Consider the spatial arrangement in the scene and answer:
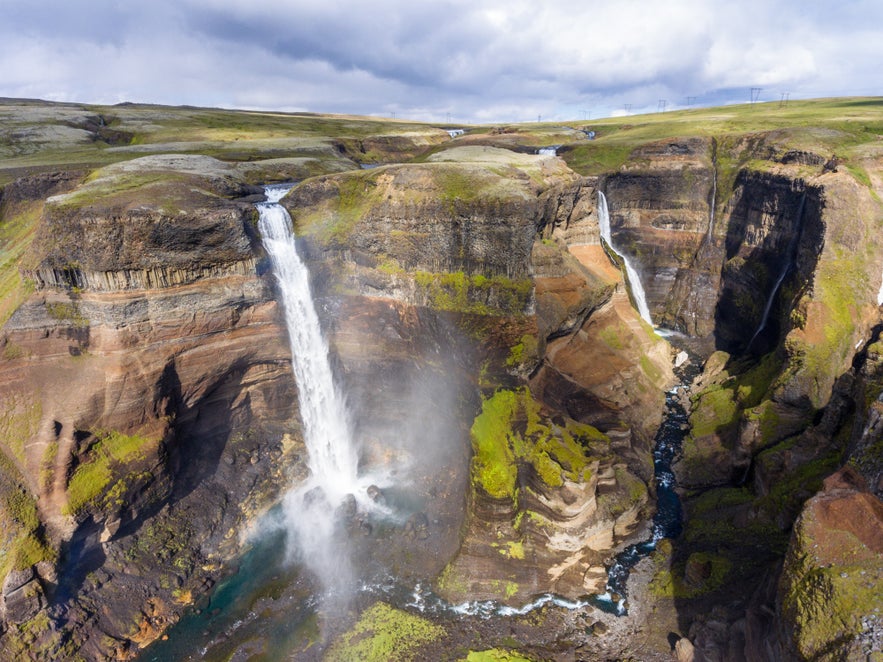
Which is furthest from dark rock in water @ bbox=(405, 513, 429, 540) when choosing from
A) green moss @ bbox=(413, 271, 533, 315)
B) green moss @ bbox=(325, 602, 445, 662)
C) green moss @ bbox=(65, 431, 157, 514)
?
green moss @ bbox=(65, 431, 157, 514)

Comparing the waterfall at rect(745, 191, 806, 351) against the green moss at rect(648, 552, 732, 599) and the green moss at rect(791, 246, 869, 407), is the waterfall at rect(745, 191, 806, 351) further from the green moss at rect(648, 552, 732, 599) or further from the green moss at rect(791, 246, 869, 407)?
the green moss at rect(648, 552, 732, 599)

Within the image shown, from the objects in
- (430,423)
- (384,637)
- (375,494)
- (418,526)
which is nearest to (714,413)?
(430,423)

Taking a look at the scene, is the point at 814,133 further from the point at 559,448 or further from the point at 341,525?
the point at 341,525

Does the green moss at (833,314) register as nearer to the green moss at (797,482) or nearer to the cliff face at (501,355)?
the green moss at (797,482)

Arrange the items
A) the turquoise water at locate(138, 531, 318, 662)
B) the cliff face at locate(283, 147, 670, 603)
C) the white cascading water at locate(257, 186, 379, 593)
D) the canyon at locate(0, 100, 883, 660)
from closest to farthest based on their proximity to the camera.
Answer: the canyon at locate(0, 100, 883, 660) < the turquoise water at locate(138, 531, 318, 662) < the cliff face at locate(283, 147, 670, 603) < the white cascading water at locate(257, 186, 379, 593)

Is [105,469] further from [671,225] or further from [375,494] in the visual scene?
[671,225]
